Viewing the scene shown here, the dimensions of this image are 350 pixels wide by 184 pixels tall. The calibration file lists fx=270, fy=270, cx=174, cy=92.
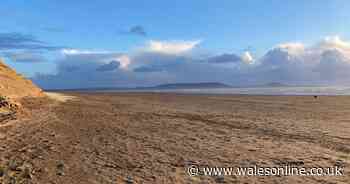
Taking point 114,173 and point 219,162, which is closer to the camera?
point 114,173

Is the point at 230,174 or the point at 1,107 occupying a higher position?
the point at 1,107

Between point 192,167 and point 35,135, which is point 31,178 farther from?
point 35,135

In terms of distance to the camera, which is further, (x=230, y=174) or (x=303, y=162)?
(x=303, y=162)

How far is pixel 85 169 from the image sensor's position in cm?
759

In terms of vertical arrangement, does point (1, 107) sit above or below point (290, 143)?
above

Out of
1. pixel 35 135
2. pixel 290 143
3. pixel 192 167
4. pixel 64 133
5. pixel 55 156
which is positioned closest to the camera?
pixel 192 167

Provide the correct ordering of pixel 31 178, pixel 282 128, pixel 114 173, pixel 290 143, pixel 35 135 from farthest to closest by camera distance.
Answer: pixel 282 128, pixel 35 135, pixel 290 143, pixel 114 173, pixel 31 178

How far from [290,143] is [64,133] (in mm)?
10137

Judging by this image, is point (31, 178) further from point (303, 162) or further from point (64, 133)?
point (303, 162)

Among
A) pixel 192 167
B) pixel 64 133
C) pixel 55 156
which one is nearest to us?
pixel 192 167

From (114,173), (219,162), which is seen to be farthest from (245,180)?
(114,173)

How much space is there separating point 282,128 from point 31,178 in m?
12.6

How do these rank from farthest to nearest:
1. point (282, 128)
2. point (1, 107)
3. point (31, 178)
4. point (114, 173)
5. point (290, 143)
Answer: point (1, 107) → point (282, 128) → point (290, 143) → point (114, 173) → point (31, 178)

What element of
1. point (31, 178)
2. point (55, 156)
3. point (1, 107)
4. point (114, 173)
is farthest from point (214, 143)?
point (1, 107)
